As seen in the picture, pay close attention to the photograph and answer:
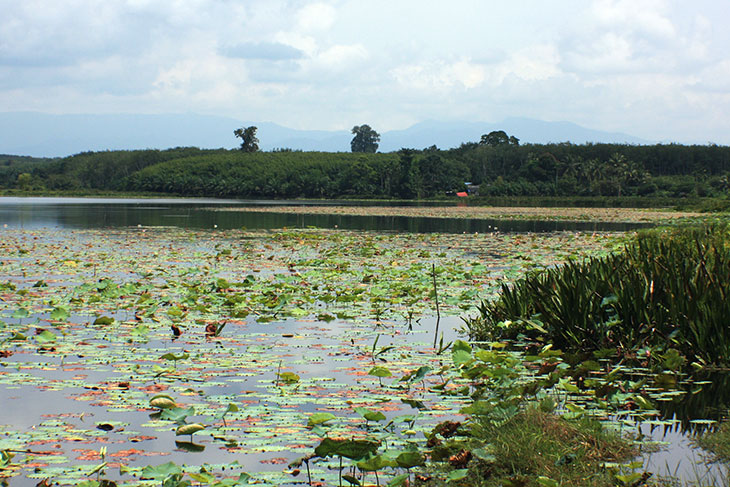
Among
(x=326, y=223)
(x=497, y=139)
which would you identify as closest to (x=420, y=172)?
(x=497, y=139)

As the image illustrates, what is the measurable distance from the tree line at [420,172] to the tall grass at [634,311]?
285 ft

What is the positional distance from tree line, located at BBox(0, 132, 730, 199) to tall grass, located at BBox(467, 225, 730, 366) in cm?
8676

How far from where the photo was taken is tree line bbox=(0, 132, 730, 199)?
100 metres

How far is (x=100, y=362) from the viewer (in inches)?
257

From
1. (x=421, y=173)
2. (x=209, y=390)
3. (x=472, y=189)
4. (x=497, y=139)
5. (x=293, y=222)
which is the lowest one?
(x=209, y=390)

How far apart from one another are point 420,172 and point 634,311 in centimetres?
9581

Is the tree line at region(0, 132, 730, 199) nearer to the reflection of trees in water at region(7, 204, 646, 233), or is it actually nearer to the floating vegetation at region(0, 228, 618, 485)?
the reflection of trees in water at region(7, 204, 646, 233)

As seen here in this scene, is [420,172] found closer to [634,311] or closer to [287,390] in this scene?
[634,311]

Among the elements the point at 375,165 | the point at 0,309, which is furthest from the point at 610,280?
the point at 375,165

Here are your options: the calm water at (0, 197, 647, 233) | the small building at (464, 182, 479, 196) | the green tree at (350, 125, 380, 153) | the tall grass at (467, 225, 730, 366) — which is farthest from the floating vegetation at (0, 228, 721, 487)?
the green tree at (350, 125, 380, 153)

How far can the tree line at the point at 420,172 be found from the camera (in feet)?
329

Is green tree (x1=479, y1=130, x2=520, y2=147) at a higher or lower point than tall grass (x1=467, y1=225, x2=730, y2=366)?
higher

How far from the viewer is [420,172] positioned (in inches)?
4023

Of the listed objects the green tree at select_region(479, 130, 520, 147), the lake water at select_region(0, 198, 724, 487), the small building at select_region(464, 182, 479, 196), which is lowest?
the lake water at select_region(0, 198, 724, 487)
